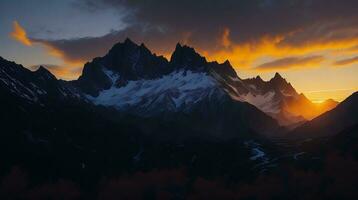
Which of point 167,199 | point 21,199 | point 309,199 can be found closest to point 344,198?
point 309,199

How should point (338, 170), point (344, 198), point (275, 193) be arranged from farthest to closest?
point (338, 170) < point (275, 193) < point (344, 198)

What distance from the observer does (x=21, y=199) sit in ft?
654

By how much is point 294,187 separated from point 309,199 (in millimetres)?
19151

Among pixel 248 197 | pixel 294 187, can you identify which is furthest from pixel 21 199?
pixel 294 187

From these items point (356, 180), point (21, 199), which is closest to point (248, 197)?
point (356, 180)

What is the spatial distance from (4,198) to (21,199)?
260 inches

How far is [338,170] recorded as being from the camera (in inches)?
7820

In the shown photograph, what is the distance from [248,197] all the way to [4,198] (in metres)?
92.5

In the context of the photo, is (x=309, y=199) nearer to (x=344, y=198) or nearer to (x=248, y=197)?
(x=344, y=198)

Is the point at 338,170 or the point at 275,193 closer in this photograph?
the point at 275,193

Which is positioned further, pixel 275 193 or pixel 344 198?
pixel 275 193

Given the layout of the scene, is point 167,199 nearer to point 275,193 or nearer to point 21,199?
point 275,193

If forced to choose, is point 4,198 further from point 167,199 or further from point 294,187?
point 294,187

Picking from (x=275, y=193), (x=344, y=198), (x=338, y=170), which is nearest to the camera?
(x=344, y=198)
